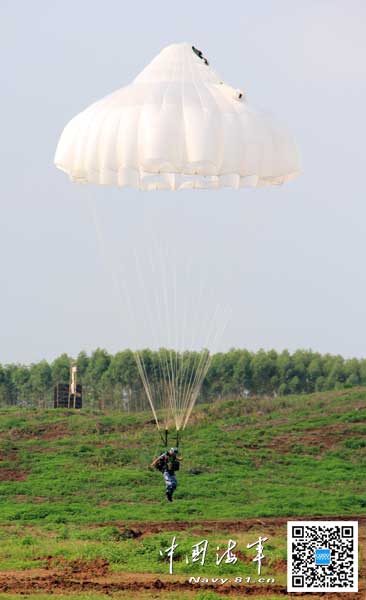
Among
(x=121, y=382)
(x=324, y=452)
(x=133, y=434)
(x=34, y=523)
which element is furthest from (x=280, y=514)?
(x=121, y=382)

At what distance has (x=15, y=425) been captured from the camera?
139ft

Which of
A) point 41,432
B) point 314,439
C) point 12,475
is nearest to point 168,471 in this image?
point 12,475

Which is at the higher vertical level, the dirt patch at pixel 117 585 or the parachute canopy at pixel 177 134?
the parachute canopy at pixel 177 134

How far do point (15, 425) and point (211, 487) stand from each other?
1103 centimetres

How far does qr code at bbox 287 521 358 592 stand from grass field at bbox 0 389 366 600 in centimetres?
47

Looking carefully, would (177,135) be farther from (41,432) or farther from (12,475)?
(41,432)

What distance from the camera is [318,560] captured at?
22.1 m

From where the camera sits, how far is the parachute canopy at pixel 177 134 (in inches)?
858

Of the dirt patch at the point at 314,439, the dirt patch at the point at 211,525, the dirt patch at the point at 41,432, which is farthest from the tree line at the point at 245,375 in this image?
the dirt patch at the point at 211,525

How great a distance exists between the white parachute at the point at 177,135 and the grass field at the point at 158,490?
3.20 metres

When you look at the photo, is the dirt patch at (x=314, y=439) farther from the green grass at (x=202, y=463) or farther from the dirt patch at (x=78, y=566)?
the dirt patch at (x=78, y=566)

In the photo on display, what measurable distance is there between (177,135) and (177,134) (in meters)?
0.02

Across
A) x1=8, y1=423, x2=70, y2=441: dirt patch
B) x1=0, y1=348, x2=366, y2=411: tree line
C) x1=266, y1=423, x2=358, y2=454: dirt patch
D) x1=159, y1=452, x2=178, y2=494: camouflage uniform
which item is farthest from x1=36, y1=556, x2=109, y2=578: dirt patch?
x1=0, y1=348, x2=366, y2=411: tree line

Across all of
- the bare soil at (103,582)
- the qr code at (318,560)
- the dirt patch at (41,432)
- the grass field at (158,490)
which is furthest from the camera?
the dirt patch at (41,432)
